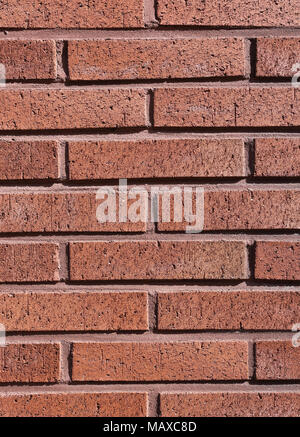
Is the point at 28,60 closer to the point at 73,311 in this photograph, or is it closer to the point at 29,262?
the point at 29,262

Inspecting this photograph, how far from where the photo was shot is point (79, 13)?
3.62 ft

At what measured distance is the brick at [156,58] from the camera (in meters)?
1.10

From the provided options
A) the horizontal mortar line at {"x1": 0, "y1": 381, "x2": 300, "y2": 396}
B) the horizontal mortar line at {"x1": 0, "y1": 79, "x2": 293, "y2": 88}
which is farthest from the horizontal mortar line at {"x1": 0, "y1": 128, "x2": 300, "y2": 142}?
the horizontal mortar line at {"x1": 0, "y1": 381, "x2": 300, "y2": 396}

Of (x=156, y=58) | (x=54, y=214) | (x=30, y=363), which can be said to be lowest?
(x=30, y=363)

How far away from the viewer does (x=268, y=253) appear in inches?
44.3

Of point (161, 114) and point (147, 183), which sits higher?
point (161, 114)

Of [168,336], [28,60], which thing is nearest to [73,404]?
[168,336]

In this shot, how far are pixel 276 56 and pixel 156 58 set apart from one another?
0.92ft

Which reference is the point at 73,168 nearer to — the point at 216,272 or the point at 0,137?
the point at 0,137

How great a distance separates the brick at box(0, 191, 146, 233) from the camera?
112 centimetres

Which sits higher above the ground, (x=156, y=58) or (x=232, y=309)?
(x=156, y=58)
